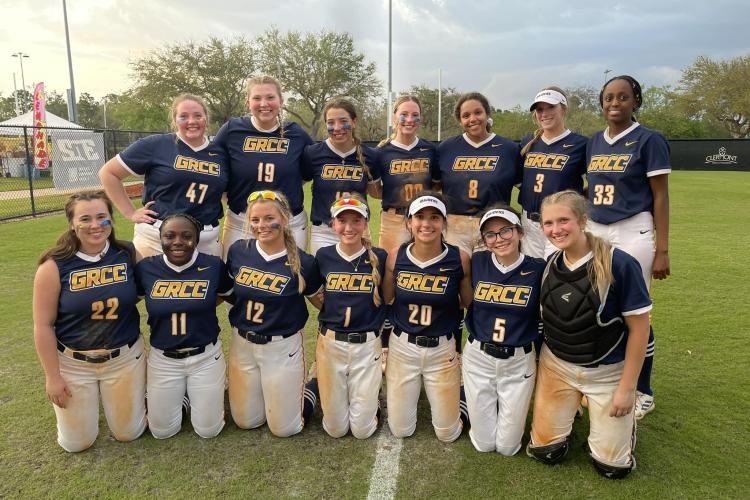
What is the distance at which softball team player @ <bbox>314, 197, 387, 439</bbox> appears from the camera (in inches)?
132

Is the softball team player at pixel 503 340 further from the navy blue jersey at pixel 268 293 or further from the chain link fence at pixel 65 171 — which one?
the chain link fence at pixel 65 171

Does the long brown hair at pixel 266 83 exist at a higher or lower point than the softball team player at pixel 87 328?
higher

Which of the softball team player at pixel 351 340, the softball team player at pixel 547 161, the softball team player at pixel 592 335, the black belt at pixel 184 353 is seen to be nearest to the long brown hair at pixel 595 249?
the softball team player at pixel 592 335

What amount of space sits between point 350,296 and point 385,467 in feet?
3.55

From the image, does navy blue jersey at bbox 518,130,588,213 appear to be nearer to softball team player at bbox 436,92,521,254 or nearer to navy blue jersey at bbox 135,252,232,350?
softball team player at bbox 436,92,521,254

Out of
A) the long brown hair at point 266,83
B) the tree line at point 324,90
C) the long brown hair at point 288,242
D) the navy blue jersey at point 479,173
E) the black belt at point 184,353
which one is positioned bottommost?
the black belt at point 184,353

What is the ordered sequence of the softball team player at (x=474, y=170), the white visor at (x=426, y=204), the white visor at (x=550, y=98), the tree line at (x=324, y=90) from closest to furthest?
the white visor at (x=426, y=204)
the white visor at (x=550, y=98)
the softball team player at (x=474, y=170)
the tree line at (x=324, y=90)

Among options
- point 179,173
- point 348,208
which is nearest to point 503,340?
point 348,208

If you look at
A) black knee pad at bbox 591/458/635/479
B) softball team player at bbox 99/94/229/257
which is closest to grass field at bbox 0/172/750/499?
black knee pad at bbox 591/458/635/479

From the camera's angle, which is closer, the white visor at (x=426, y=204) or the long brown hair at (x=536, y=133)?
the white visor at (x=426, y=204)

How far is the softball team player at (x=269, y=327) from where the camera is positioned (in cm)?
334

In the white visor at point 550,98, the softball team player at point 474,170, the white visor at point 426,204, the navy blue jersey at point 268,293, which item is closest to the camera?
the white visor at point 426,204

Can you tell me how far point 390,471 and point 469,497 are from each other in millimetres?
483

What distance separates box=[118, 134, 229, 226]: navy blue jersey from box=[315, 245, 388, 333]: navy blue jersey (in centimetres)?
116
